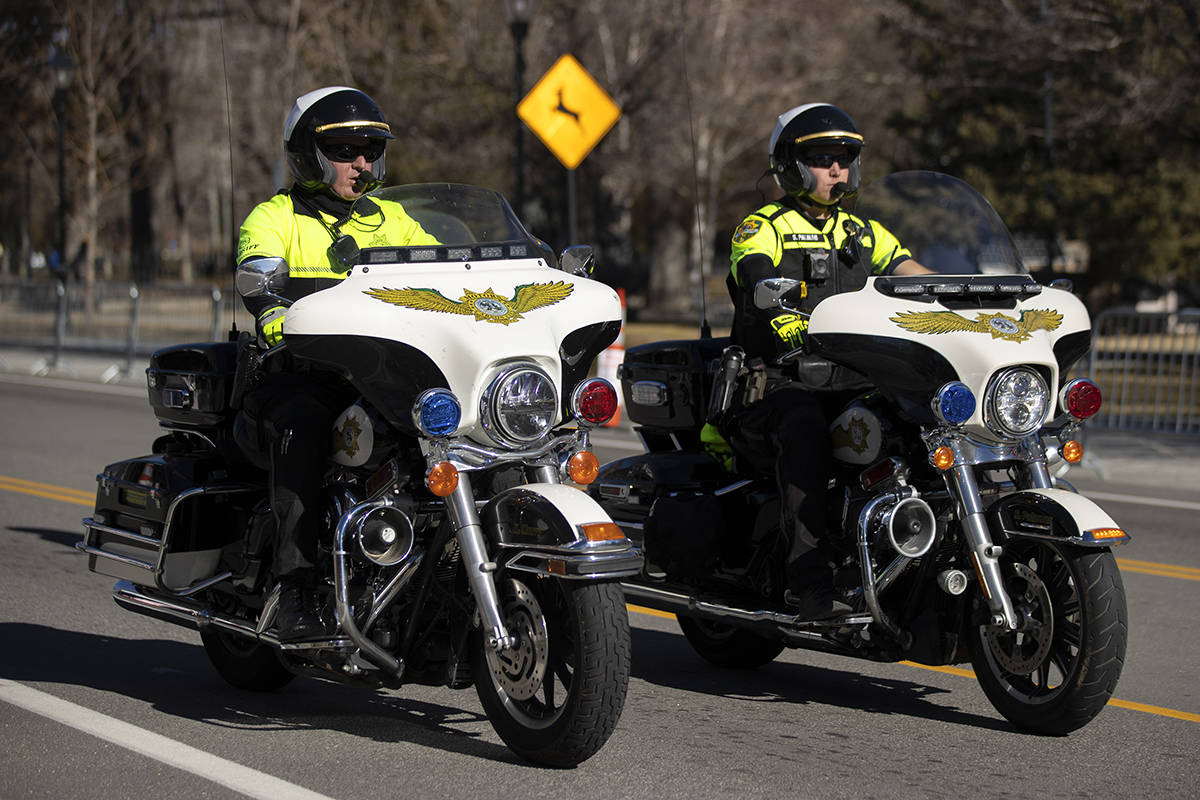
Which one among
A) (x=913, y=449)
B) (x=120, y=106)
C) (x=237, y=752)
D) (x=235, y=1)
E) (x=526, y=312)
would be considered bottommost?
(x=237, y=752)

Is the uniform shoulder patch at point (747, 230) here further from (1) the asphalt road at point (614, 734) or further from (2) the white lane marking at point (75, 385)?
(2) the white lane marking at point (75, 385)

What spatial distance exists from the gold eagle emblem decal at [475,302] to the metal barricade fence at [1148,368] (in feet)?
31.8

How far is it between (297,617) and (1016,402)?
8.28 feet

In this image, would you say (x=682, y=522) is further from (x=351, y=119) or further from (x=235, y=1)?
(x=235, y=1)

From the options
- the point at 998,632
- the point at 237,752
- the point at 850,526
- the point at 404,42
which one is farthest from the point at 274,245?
the point at 404,42

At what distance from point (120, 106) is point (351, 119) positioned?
33015mm

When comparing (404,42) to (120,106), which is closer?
(404,42)

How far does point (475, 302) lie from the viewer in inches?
199

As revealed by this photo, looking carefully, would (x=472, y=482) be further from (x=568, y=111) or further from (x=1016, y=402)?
(x=568, y=111)

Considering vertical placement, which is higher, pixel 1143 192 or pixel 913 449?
pixel 1143 192

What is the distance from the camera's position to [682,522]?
20.3 feet

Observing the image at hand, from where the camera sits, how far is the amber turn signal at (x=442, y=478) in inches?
190

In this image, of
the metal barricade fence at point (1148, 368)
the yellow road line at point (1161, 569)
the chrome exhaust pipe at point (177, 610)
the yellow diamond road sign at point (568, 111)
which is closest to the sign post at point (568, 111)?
the yellow diamond road sign at point (568, 111)

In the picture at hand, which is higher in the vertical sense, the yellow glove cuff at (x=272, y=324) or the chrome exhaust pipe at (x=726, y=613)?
the yellow glove cuff at (x=272, y=324)
